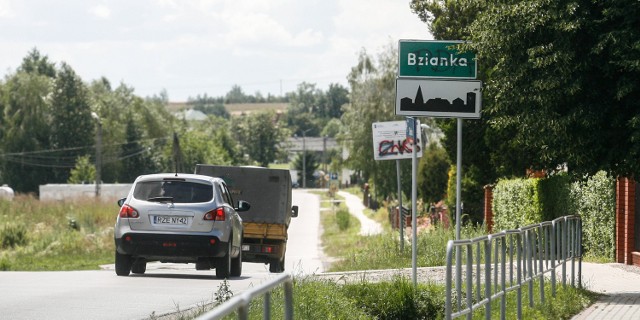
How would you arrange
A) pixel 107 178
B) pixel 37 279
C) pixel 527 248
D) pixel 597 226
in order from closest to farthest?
pixel 527 248 < pixel 37 279 < pixel 597 226 < pixel 107 178

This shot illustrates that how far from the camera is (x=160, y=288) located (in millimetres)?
17922

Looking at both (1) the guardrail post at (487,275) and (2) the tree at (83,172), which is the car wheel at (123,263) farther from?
(2) the tree at (83,172)

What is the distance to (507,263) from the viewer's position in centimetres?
1262

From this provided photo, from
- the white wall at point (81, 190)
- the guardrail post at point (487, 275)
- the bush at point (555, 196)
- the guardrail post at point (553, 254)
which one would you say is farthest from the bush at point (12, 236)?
the white wall at point (81, 190)

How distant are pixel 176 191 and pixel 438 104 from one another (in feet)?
19.8

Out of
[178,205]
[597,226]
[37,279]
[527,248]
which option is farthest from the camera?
[597,226]

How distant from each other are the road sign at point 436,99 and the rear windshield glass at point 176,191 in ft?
18.1

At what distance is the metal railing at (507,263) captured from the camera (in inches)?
416

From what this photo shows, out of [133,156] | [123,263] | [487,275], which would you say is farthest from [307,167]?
[487,275]

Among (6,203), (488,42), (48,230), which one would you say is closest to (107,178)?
(6,203)

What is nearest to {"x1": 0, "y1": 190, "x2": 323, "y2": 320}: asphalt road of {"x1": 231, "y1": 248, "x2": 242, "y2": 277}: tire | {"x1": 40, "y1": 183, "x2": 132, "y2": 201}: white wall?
{"x1": 231, "y1": 248, "x2": 242, "y2": 277}: tire

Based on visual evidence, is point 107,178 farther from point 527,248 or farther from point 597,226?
point 527,248

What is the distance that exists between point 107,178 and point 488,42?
10537cm

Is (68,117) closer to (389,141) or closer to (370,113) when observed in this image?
(370,113)
